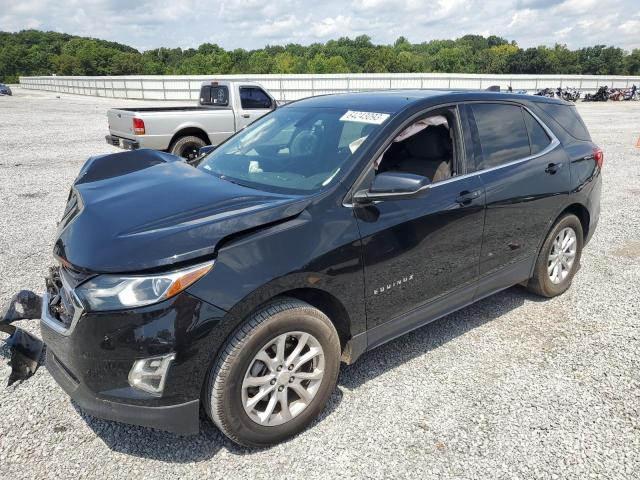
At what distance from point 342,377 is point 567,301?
2.37m

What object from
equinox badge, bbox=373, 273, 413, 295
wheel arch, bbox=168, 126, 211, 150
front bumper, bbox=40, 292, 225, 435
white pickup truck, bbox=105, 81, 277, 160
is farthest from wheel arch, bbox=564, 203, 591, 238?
wheel arch, bbox=168, 126, 211, 150

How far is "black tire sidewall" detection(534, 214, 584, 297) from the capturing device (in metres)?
4.11

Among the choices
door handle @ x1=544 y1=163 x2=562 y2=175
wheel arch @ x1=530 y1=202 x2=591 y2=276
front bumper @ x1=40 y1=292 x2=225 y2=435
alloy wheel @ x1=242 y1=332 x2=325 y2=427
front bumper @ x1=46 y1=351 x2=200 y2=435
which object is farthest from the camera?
wheel arch @ x1=530 y1=202 x2=591 y2=276

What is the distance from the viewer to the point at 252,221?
7.91 ft

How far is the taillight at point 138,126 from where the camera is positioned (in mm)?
9608

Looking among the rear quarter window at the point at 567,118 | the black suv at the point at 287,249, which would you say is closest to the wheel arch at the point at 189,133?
the black suv at the point at 287,249

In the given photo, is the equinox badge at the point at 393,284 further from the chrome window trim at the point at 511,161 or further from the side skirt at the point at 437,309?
the chrome window trim at the point at 511,161

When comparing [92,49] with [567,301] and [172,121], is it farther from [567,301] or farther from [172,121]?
[567,301]

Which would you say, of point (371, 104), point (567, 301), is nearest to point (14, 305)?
point (371, 104)

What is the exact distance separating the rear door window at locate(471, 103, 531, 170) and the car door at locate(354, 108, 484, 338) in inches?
9.3

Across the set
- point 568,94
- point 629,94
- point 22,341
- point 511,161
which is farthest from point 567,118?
point 629,94

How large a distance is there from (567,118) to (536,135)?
0.59 metres

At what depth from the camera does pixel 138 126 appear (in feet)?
31.6

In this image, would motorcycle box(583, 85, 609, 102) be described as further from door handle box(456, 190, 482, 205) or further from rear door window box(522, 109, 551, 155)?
door handle box(456, 190, 482, 205)
